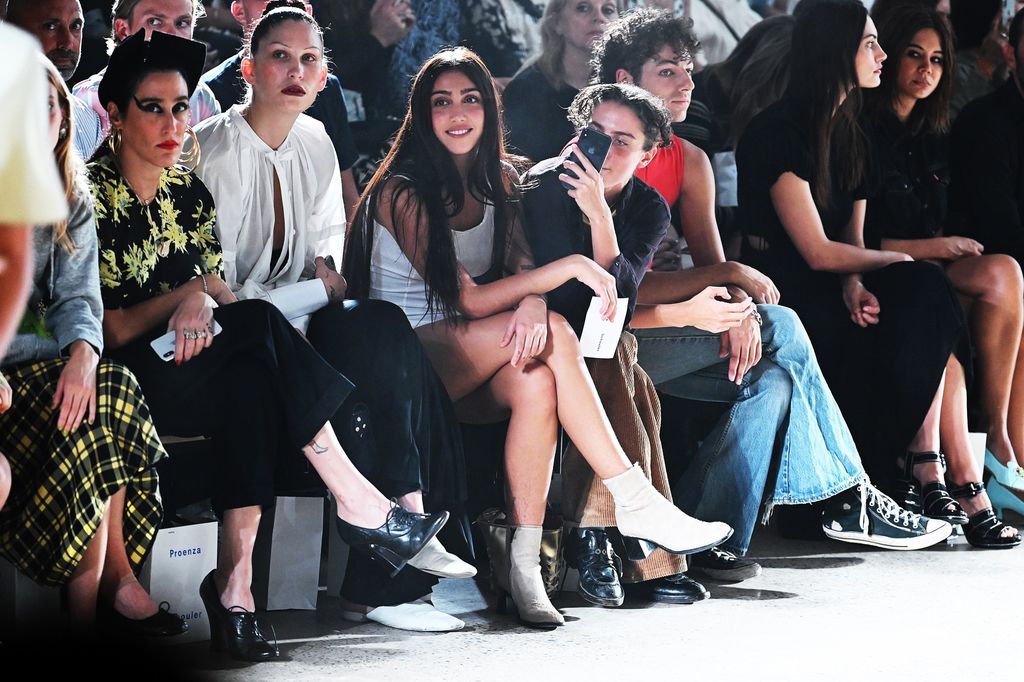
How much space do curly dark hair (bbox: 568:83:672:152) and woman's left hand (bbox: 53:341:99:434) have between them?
5.09 ft

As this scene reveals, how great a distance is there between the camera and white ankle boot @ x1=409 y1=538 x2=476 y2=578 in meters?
2.88

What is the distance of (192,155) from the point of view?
3033mm

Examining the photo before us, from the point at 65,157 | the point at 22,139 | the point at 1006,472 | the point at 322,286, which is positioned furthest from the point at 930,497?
the point at 22,139

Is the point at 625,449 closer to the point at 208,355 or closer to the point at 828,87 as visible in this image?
the point at 208,355

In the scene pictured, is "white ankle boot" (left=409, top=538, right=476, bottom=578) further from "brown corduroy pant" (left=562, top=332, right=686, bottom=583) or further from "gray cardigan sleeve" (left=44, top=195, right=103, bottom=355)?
"gray cardigan sleeve" (left=44, top=195, right=103, bottom=355)

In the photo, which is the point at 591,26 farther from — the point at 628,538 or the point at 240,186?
the point at 628,538

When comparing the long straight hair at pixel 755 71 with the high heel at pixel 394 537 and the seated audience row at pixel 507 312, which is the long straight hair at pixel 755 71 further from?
the high heel at pixel 394 537

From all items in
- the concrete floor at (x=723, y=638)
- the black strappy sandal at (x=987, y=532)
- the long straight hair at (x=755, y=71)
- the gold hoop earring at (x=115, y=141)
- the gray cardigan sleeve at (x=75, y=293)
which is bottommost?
the concrete floor at (x=723, y=638)

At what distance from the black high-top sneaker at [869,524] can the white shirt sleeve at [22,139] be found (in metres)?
3.09

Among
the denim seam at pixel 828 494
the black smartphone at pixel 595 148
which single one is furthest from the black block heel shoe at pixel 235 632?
the denim seam at pixel 828 494

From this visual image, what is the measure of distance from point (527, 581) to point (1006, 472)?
80.0 inches

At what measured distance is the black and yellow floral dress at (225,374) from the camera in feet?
8.91

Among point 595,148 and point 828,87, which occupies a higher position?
point 828,87

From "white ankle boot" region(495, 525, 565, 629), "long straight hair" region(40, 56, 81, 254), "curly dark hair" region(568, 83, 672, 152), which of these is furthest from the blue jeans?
"long straight hair" region(40, 56, 81, 254)
